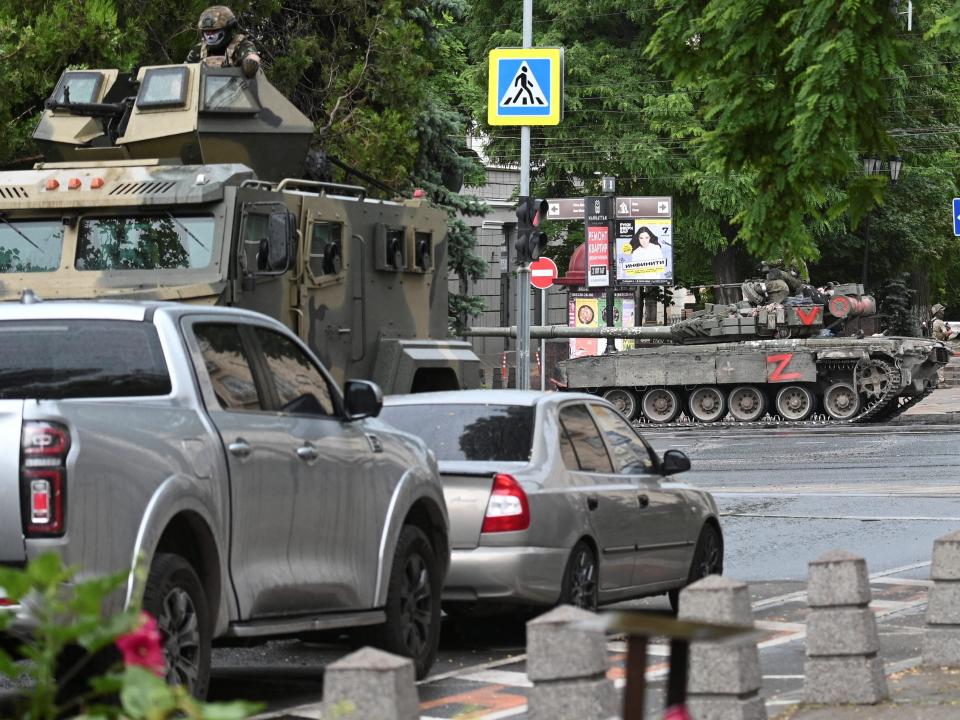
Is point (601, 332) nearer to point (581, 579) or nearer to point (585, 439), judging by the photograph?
point (585, 439)

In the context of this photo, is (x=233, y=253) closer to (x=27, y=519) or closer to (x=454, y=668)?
(x=454, y=668)

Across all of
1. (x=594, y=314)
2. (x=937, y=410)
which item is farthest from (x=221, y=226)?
(x=594, y=314)

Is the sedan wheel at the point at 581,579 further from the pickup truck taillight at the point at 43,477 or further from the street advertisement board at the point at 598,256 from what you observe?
the street advertisement board at the point at 598,256

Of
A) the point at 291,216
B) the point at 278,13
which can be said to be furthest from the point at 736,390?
the point at 291,216

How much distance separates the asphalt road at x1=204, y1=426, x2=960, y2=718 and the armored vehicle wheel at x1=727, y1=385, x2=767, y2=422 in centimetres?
603

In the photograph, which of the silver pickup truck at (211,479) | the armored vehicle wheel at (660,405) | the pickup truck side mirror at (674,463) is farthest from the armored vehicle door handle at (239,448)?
the armored vehicle wheel at (660,405)

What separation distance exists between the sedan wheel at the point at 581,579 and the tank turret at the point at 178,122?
5943 millimetres

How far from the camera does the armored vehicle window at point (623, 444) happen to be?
1115 cm

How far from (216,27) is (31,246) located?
286cm

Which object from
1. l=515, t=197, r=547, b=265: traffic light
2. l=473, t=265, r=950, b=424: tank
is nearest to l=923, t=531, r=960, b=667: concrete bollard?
l=515, t=197, r=547, b=265: traffic light

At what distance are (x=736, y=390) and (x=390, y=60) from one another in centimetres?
1705

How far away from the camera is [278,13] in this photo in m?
24.0

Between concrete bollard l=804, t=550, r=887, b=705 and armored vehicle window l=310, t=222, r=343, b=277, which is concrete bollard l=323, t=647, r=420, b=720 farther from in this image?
armored vehicle window l=310, t=222, r=343, b=277

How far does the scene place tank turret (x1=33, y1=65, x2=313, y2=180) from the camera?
15.2 metres
